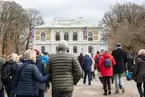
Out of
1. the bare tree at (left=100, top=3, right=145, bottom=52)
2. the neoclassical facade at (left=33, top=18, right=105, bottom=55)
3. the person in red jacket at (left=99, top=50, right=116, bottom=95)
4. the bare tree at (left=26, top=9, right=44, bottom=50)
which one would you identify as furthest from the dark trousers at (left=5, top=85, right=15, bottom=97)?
the neoclassical facade at (left=33, top=18, right=105, bottom=55)

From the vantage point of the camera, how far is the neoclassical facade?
Answer: 126012mm

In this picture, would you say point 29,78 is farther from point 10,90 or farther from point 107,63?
point 107,63

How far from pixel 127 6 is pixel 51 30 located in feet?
141

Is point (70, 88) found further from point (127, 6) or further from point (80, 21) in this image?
point (80, 21)

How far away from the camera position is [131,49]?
72.1 m

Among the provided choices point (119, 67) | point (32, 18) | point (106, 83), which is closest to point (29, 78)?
point (106, 83)

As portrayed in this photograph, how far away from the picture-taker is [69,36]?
5059 inches

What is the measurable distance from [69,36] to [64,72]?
388 feet

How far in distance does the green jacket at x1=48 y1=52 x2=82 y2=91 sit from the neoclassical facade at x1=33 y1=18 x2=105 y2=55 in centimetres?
11448

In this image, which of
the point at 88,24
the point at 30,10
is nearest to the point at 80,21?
the point at 88,24

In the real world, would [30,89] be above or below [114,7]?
below

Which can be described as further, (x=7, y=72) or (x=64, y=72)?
(x=7, y=72)

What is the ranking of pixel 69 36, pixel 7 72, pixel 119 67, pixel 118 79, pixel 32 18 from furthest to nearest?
pixel 69 36
pixel 32 18
pixel 118 79
pixel 119 67
pixel 7 72

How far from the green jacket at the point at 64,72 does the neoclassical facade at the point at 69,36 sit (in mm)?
114480
